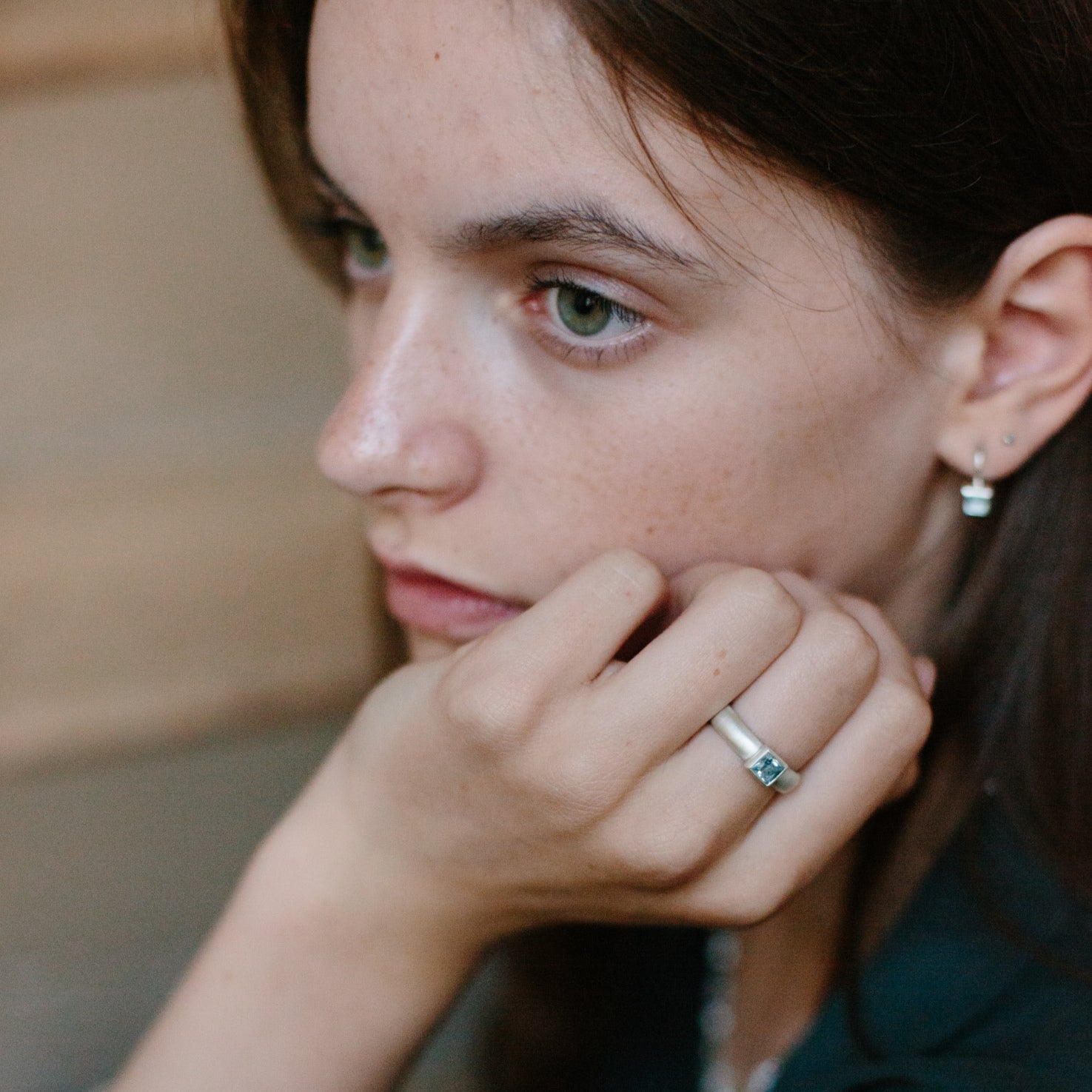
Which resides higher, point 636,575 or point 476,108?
point 476,108

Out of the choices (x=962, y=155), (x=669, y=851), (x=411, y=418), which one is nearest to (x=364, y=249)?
(x=411, y=418)

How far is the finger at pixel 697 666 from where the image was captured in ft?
2.75

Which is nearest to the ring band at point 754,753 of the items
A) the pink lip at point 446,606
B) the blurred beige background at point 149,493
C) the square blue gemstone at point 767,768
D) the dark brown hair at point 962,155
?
the square blue gemstone at point 767,768

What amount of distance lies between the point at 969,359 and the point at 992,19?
0.89ft

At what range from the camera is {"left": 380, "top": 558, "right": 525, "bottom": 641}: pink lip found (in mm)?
1040

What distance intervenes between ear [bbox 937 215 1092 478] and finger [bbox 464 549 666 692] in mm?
332

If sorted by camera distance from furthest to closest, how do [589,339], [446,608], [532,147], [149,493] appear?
[149,493]
[446,608]
[589,339]
[532,147]

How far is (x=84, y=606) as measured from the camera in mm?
1886

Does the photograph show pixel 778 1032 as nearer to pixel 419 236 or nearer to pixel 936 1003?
pixel 936 1003

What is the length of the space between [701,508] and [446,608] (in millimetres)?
257

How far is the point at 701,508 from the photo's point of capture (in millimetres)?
961

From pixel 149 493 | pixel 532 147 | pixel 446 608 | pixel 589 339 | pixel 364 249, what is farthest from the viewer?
pixel 149 493

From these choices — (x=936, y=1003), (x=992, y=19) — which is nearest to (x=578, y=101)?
(x=992, y=19)

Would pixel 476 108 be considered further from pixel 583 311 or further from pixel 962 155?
pixel 962 155
